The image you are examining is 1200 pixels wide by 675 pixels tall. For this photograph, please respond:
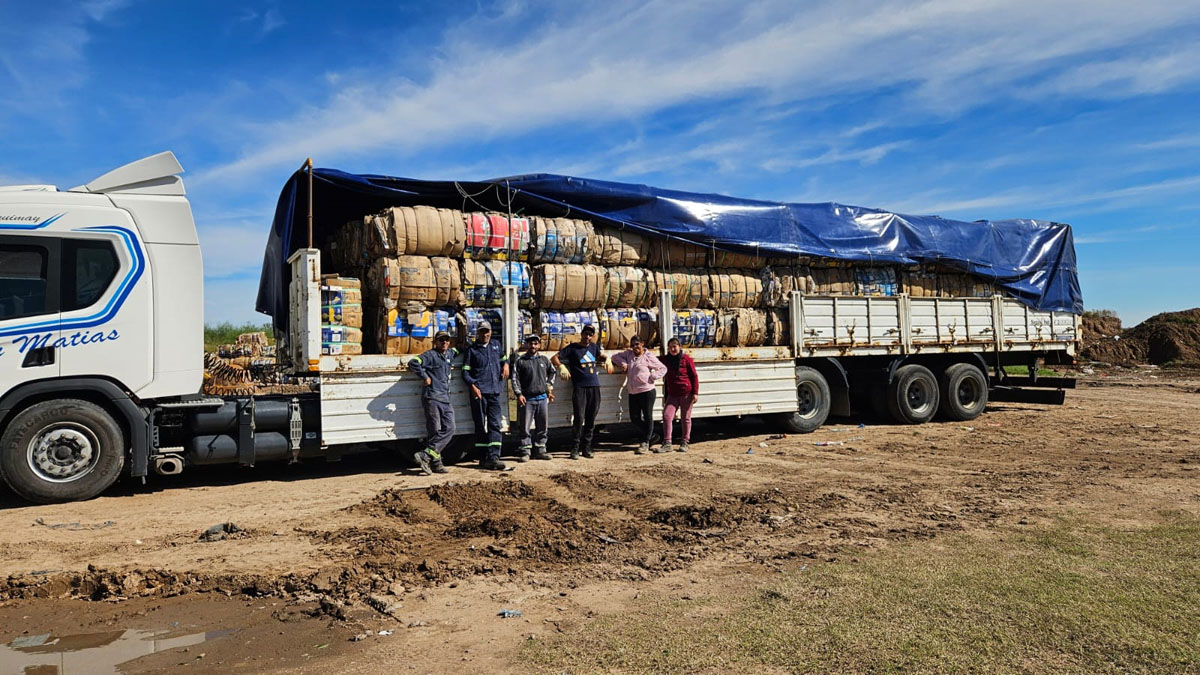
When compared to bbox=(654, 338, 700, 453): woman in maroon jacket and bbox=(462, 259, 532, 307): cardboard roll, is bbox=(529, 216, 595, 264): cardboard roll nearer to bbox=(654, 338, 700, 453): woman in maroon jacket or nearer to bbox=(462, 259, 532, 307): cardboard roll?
bbox=(462, 259, 532, 307): cardboard roll

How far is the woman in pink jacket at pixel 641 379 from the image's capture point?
1096 centimetres

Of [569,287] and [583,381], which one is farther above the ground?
[569,287]

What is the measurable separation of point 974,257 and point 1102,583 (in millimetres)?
10518

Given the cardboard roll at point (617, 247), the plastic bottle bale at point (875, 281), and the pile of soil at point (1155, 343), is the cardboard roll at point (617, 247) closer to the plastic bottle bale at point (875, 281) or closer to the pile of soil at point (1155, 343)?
the plastic bottle bale at point (875, 281)

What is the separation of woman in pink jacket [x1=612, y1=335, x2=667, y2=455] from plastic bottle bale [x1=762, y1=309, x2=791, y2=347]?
2.19 m

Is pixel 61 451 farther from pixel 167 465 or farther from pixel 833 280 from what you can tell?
pixel 833 280

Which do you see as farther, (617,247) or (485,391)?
(617,247)

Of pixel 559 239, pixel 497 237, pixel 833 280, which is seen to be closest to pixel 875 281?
pixel 833 280

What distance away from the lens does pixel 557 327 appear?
35.2ft

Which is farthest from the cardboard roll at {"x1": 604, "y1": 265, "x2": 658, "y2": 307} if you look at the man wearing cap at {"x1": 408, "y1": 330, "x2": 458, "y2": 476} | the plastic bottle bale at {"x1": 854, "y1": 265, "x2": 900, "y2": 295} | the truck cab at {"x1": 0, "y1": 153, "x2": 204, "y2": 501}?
the truck cab at {"x1": 0, "y1": 153, "x2": 204, "y2": 501}

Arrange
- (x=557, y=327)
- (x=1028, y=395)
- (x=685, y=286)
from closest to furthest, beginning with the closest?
(x=557, y=327)
(x=685, y=286)
(x=1028, y=395)

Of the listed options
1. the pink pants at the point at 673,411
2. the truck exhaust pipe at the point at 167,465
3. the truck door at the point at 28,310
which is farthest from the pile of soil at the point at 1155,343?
the truck door at the point at 28,310


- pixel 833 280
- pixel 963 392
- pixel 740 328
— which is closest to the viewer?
pixel 740 328

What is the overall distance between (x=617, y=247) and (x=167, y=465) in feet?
19.6
